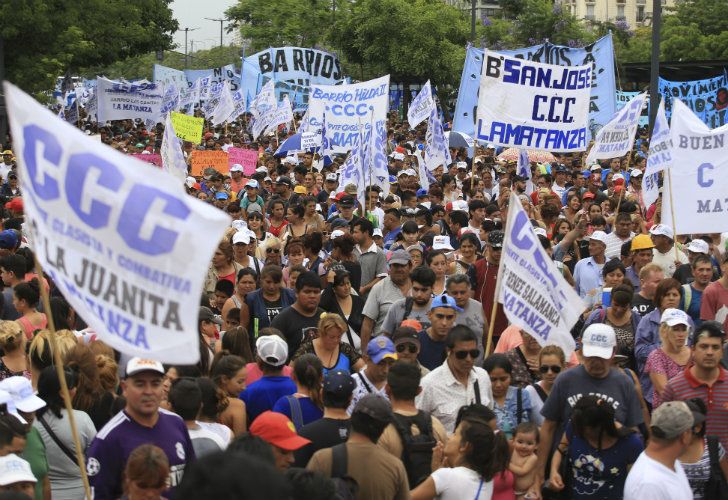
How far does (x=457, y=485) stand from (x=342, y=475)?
52cm

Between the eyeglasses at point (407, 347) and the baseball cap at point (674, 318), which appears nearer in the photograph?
the eyeglasses at point (407, 347)

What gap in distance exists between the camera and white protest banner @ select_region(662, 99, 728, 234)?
10758 mm

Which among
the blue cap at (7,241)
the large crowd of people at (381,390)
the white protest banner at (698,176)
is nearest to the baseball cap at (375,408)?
the large crowd of people at (381,390)

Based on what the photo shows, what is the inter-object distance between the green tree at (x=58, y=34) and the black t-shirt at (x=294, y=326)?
1014 inches

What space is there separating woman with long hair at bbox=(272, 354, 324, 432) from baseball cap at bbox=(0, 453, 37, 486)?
159cm

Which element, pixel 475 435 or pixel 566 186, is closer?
pixel 475 435

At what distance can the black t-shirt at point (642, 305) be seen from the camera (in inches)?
369

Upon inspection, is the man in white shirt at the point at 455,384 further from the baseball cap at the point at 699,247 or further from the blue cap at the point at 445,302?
the baseball cap at the point at 699,247

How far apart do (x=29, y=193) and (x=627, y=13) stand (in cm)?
12271

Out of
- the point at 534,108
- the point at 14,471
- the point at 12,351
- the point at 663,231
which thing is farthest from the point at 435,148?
the point at 14,471

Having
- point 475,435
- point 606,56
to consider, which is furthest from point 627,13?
point 475,435

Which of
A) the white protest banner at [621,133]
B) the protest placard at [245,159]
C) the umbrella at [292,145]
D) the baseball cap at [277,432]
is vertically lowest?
the umbrella at [292,145]

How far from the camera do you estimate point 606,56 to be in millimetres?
24016

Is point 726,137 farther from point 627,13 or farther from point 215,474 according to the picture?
point 627,13
